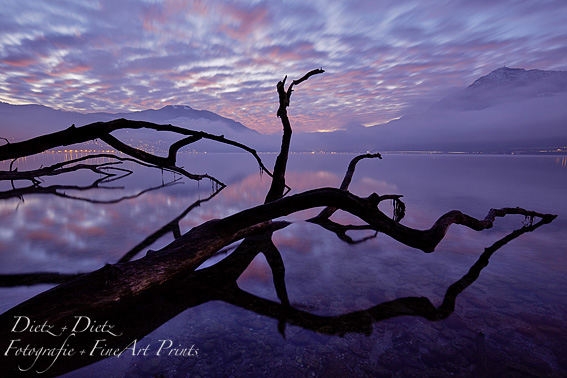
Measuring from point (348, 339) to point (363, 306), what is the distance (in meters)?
1.06

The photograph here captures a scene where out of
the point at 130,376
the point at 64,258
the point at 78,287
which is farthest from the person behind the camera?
the point at 64,258

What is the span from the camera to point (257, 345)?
146 inches

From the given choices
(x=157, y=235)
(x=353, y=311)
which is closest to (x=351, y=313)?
(x=353, y=311)

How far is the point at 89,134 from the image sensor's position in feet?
14.2

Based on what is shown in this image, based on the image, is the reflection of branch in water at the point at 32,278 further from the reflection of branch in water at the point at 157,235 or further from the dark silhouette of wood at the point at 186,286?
the dark silhouette of wood at the point at 186,286

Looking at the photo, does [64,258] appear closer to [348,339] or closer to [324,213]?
[348,339]

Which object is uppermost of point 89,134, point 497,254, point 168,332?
point 89,134

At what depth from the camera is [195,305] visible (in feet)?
15.4

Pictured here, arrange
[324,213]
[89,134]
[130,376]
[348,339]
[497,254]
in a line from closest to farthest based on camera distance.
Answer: [130,376] → [348,339] → [89,134] → [497,254] → [324,213]

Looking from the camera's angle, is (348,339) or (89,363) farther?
(348,339)

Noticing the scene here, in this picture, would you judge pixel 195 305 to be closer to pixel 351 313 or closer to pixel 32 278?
pixel 351 313

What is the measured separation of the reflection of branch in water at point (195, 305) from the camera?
308cm

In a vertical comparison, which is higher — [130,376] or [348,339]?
[130,376]

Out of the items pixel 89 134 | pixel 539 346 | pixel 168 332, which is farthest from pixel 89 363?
pixel 539 346
